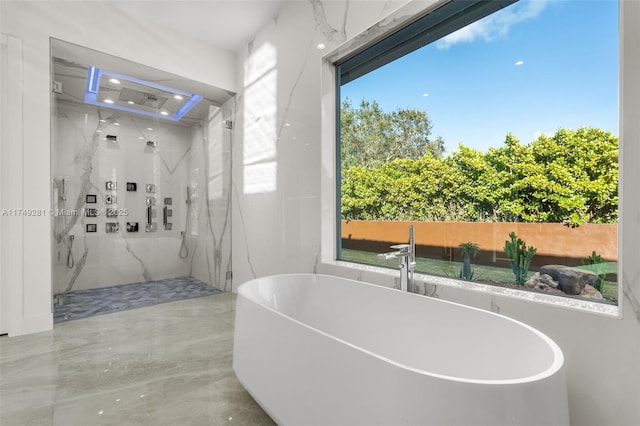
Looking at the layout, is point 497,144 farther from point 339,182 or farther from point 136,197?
point 136,197

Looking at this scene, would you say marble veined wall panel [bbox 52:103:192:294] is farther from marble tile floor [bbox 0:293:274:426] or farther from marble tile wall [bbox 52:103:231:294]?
marble tile floor [bbox 0:293:274:426]

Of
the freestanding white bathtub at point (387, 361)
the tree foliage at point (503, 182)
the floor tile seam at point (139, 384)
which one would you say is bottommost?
the floor tile seam at point (139, 384)

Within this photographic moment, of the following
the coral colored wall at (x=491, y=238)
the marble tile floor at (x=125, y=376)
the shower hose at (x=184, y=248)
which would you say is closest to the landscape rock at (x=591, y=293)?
the coral colored wall at (x=491, y=238)

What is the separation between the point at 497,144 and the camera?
1.79 metres

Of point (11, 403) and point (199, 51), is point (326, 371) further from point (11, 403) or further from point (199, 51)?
point (199, 51)

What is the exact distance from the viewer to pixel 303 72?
9.18ft

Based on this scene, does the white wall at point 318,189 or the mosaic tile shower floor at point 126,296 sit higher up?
the white wall at point 318,189

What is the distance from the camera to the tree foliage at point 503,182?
1.46 metres

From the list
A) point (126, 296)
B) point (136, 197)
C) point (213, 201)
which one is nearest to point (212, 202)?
point (213, 201)

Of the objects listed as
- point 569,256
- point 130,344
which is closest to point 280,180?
point 130,344

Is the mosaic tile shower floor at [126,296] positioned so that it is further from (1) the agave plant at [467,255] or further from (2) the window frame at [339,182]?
(1) the agave plant at [467,255]

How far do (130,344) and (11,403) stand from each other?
30.0 inches

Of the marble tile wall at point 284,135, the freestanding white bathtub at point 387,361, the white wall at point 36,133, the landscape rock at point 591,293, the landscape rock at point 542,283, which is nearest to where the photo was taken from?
the freestanding white bathtub at point 387,361

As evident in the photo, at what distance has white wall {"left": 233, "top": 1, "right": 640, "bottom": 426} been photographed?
3.92ft
